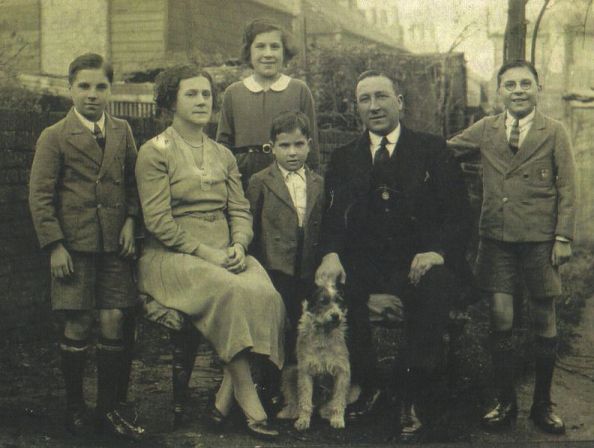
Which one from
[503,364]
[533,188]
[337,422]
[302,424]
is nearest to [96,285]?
→ [302,424]

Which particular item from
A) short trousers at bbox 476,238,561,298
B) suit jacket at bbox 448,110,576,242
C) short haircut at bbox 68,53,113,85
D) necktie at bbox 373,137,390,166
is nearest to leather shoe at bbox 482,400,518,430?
short trousers at bbox 476,238,561,298

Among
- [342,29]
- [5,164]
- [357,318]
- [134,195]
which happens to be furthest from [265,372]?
[342,29]

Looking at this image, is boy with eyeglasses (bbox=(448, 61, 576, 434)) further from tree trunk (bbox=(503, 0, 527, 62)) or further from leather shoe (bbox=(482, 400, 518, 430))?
tree trunk (bbox=(503, 0, 527, 62))

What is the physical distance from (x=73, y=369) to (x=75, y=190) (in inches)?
36.1

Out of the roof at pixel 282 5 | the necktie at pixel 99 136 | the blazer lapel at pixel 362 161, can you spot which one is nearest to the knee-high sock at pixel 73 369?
the necktie at pixel 99 136

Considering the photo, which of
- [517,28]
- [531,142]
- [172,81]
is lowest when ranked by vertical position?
[531,142]

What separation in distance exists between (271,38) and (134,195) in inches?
53.7

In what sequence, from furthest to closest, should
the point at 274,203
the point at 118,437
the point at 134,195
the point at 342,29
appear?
the point at 342,29
the point at 274,203
the point at 134,195
the point at 118,437

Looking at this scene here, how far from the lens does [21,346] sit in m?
5.38

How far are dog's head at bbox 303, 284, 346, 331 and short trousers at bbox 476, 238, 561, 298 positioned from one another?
2.78ft

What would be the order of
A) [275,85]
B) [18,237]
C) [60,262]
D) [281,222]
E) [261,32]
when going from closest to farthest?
[60,262] → [281,222] → [261,32] → [275,85] → [18,237]

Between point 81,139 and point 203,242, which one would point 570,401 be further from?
point 81,139

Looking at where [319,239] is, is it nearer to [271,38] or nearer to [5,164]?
[271,38]

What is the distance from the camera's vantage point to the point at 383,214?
14.0 ft
